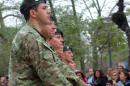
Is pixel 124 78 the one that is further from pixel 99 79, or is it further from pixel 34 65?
pixel 34 65

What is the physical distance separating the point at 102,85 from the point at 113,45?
2378cm

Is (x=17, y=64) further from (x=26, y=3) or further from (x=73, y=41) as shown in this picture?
(x=73, y=41)

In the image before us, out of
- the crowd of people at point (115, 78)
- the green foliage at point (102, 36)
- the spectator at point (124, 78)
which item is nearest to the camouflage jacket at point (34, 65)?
the crowd of people at point (115, 78)

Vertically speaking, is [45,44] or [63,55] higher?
[45,44]

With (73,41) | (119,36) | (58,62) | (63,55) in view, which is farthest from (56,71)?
(119,36)

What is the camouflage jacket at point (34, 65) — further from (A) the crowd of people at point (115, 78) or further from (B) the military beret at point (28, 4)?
(A) the crowd of people at point (115, 78)

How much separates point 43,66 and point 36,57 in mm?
89

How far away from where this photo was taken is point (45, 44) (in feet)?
12.9

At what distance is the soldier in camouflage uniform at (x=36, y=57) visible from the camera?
384 cm

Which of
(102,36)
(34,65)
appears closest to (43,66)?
(34,65)

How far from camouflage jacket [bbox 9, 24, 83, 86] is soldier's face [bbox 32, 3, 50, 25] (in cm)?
10

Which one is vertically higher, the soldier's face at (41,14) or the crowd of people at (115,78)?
the soldier's face at (41,14)

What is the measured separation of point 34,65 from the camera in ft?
12.6

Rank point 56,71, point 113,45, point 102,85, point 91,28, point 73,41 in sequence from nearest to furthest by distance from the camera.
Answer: point 56,71 → point 102,85 → point 73,41 → point 91,28 → point 113,45
